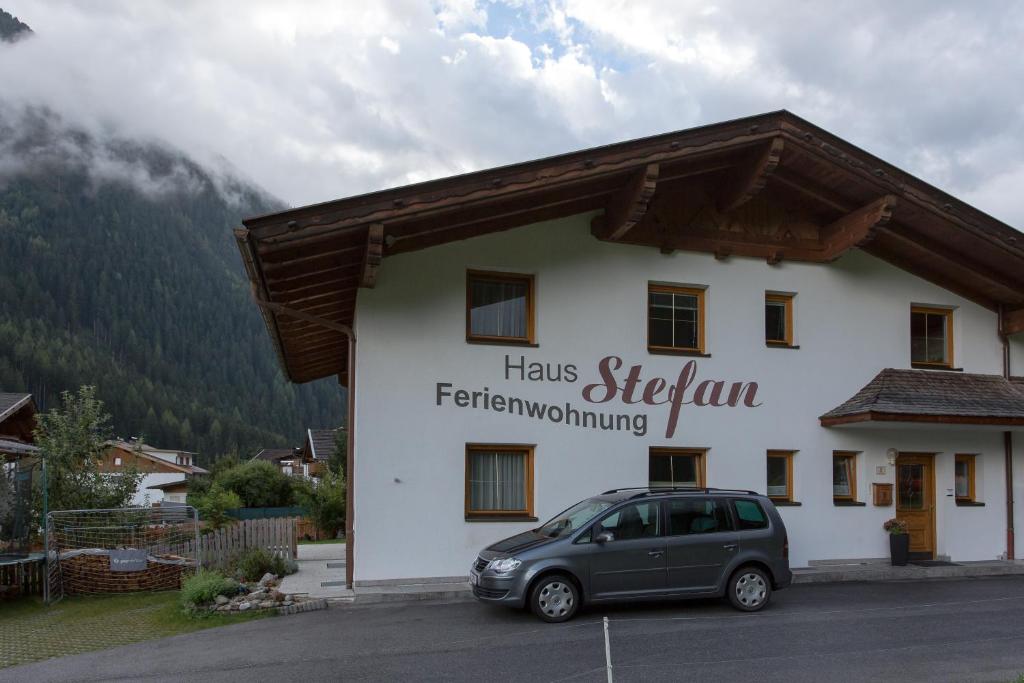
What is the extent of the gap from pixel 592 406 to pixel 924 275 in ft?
24.0

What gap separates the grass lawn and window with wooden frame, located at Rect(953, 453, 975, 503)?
1257cm

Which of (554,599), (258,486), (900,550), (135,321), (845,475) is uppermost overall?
(135,321)

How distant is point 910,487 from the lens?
17.4 m

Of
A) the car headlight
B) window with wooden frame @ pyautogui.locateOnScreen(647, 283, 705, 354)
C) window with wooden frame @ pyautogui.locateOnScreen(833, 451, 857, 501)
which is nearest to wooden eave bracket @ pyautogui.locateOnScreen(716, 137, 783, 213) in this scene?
window with wooden frame @ pyautogui.locateOnScreen(647, 283, 705, 354)

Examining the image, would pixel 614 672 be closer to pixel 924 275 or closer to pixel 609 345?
pixel 609 345

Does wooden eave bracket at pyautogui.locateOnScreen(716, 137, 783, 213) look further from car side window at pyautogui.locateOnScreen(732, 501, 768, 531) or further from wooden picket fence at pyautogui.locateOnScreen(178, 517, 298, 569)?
wooden picket fence at pyautogui.locateOnScreen(178, 517, 298, 569)

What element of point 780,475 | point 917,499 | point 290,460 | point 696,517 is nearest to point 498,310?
point 696,517

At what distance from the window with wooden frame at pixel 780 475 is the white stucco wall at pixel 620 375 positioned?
0.56 feet

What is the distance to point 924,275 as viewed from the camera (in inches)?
712

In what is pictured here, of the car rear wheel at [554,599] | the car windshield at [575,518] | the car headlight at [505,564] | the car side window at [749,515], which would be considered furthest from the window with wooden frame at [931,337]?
the car headlight at [505,564]

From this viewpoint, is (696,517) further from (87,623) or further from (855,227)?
(87,623)

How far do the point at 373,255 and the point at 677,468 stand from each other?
21.0ft

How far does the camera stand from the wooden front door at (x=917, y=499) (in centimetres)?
1728

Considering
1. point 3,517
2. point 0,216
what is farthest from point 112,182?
point 3,517
